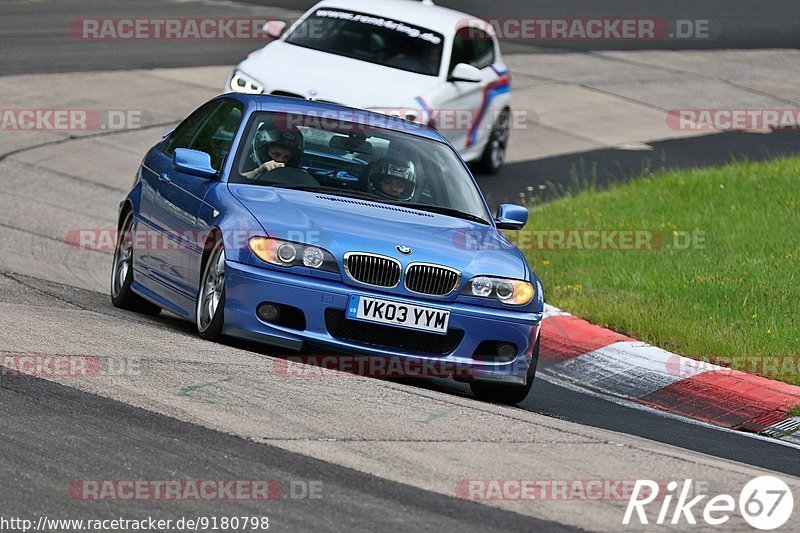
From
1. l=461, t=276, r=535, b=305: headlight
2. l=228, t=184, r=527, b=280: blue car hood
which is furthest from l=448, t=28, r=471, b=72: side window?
l=461, t=276, r=535, b=305: headlight

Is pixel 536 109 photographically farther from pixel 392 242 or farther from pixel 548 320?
pixel 392 242

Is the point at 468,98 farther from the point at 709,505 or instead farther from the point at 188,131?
the point at 709,505

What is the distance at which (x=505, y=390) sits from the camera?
8859 millimetres

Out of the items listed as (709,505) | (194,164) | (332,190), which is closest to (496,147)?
(332,190)

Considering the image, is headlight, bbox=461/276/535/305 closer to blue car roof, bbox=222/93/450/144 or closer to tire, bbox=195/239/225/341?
tire, bbox=195/239/225/341

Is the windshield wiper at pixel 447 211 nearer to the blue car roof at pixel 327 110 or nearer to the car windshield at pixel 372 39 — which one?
the blue car roof at pixel 327 110

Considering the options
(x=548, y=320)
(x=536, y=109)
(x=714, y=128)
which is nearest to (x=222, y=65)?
(x=536, y=109)

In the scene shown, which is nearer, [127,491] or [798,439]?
[127,491]

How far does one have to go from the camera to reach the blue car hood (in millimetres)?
8359

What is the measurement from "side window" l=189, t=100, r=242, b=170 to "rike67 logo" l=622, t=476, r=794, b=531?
403 cm

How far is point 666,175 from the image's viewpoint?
17.4 m

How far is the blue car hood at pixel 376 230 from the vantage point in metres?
8.36

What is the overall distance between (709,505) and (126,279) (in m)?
5.19

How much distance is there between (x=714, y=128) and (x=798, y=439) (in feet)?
46.7
